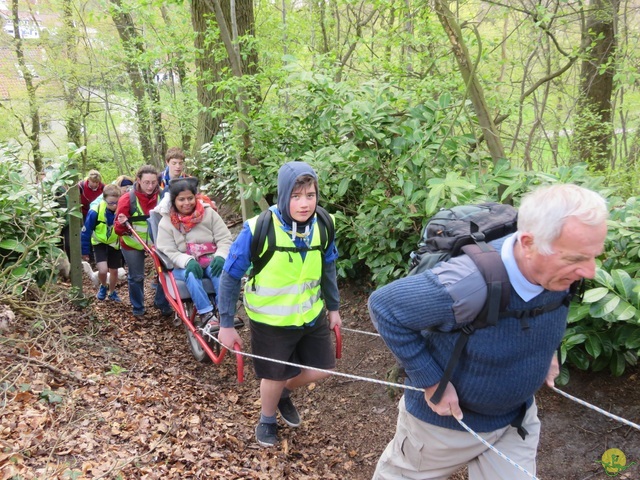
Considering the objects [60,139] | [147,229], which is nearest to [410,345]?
[147,229]

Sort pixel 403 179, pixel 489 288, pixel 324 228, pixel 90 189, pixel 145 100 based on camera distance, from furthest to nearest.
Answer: pixel 145 100 → pixel 90 189 → pixel 403 179 → pixel 324 228 → pixel 489 288

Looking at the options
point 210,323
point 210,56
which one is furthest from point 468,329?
point 210,56

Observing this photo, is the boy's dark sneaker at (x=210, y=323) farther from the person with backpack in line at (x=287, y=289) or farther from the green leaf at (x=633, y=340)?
the green leaf at (x=633, y=340)

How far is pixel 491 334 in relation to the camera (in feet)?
6.65

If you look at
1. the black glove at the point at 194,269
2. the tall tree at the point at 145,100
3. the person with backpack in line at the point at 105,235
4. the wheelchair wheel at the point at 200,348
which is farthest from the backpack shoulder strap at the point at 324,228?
the tall tree at the point at 145,100

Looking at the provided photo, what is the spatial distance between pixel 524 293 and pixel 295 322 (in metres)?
1.85

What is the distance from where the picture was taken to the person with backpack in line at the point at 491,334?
5.92ft

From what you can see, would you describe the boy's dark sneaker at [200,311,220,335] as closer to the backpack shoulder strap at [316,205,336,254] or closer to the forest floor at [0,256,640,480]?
the forest floor at [0,256,640,480]

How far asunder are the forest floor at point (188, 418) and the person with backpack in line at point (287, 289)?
47cm

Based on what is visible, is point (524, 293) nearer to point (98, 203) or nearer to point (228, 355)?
point (228, 355)

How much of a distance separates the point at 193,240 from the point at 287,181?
245cm

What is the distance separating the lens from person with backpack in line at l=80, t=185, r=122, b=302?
22.4 feet

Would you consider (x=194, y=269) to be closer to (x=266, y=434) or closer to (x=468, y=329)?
(x=266, y=434)

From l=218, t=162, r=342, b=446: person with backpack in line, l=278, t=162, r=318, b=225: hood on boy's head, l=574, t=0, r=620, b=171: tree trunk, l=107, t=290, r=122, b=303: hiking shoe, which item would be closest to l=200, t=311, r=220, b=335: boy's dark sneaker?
l=218, t=162, r=342, b=446: person with backpack in line
